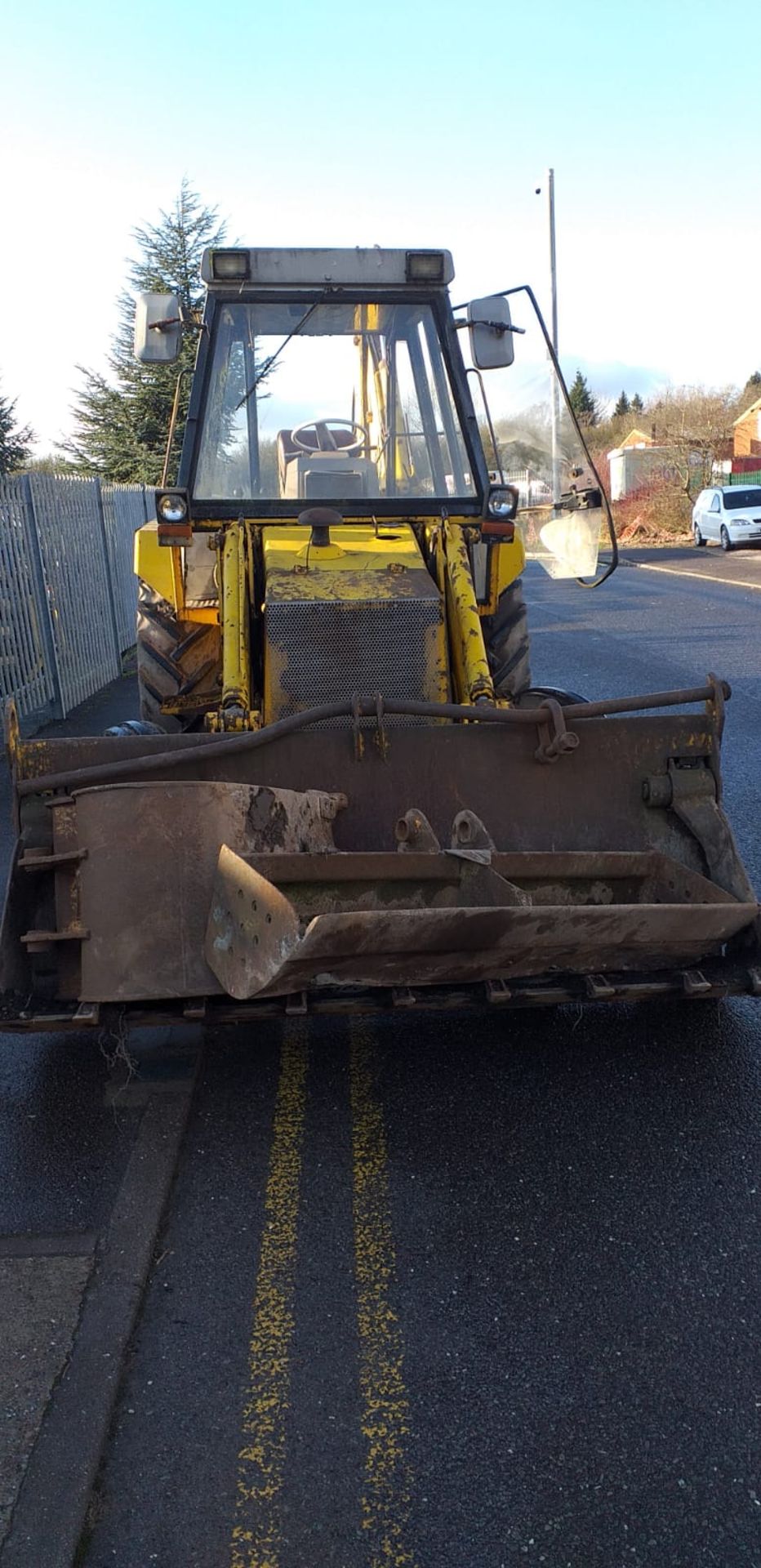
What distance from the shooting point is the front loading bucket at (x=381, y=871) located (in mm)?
3648

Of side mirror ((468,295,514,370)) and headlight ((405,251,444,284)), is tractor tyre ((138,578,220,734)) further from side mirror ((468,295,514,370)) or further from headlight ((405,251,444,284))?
headlight ((405,251,444,284))

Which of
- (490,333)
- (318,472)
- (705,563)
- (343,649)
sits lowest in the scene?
(705,563)

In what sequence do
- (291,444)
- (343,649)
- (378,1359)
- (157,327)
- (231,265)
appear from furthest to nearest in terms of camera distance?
(291,444)
(231,265)
(157,327)
(343,649)
(378,1359)

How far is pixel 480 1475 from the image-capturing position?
2.57m

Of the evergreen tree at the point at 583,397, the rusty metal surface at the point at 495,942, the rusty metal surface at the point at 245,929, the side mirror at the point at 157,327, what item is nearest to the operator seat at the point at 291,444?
the side mirror at the point at 157,327

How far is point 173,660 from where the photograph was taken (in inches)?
243

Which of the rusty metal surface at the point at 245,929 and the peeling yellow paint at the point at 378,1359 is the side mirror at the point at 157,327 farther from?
the peeling yellow paint at the point at 378,1359

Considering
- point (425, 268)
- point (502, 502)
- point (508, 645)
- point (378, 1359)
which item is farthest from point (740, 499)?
point (378, 1359)

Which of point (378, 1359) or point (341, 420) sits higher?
point (341, 420)

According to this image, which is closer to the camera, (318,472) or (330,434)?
(318,472)

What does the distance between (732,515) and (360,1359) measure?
108 feet

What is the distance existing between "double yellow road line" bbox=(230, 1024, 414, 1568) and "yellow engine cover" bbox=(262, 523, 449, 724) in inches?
67.0

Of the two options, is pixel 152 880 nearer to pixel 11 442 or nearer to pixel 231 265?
pixel 231 265

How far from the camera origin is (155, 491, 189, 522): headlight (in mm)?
Result: 5477
